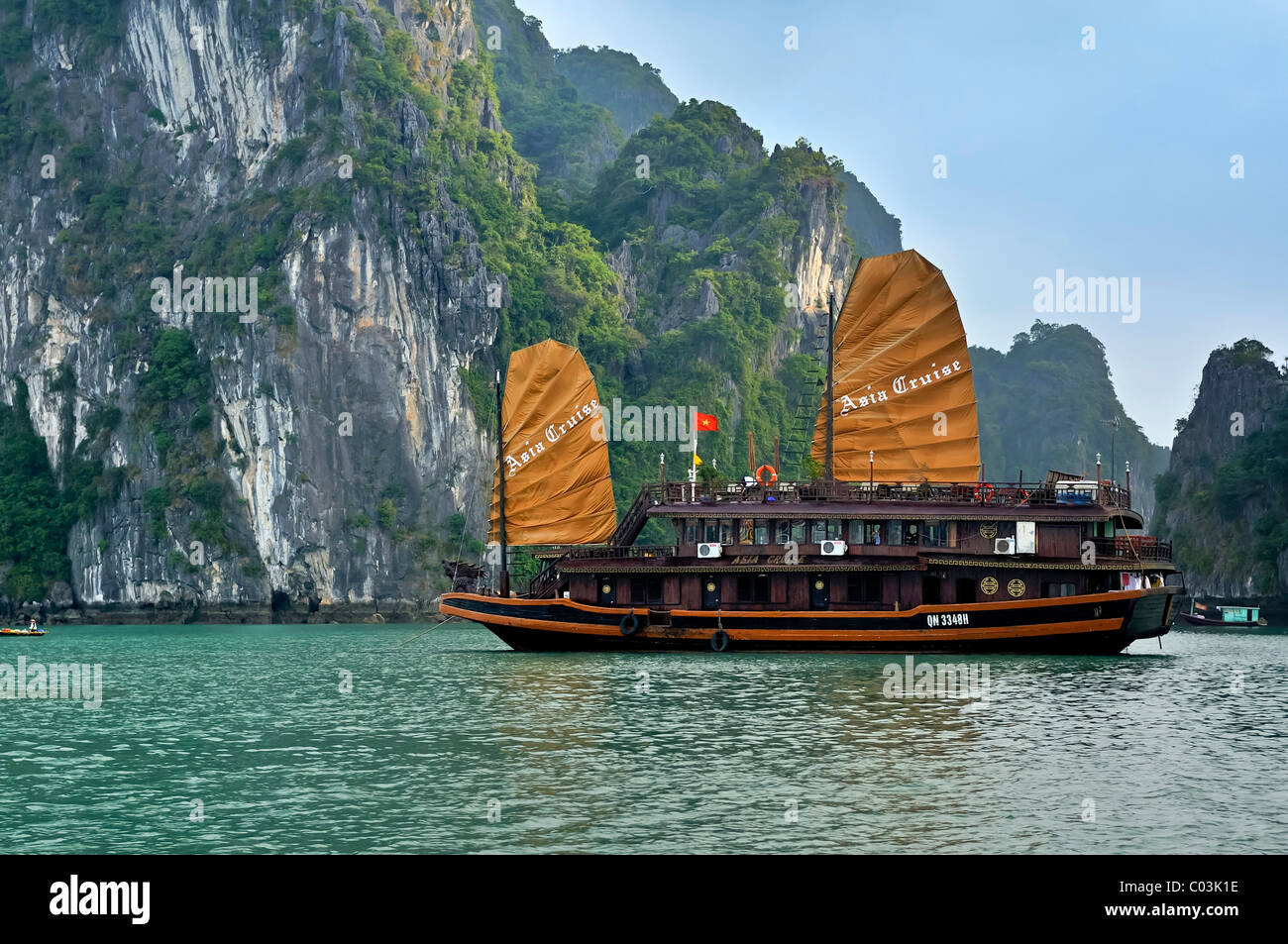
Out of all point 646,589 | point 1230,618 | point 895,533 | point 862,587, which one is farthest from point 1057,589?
point 1230,618

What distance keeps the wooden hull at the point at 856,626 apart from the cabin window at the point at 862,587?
49 cm

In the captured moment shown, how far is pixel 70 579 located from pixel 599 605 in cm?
4918

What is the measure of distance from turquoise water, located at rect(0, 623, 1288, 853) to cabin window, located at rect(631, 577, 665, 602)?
12.4ft

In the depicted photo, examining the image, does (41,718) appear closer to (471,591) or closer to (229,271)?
(471,591)

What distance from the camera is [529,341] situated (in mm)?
83812

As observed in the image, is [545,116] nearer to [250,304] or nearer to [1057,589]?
[250,304]

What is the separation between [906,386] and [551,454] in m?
9.87

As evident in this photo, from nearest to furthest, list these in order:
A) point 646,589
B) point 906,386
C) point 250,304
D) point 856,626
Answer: point 856,626
point 646,589
point 906,386
point 250,304

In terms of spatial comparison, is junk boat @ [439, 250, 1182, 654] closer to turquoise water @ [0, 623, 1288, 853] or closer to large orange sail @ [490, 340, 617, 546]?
large orange sail @ [490, 340, 617, 546]

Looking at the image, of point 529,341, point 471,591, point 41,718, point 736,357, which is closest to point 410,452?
point 529,341

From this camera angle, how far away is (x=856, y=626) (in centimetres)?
3325

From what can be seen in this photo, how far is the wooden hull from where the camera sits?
32.2 meters

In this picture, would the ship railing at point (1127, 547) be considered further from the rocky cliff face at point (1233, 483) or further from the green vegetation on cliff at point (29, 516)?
the green vegetation on cliff at point (29, 516)
